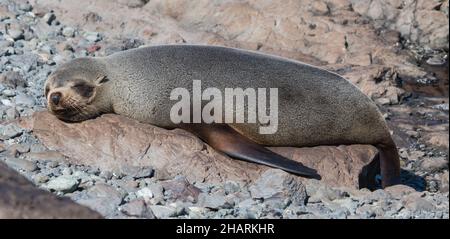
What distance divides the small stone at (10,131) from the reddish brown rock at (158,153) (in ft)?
0.30

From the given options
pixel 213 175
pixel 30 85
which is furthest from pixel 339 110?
pixel 30 85

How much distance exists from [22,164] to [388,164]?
311cm

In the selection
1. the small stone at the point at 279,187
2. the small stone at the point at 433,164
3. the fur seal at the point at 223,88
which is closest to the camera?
the small stone at the point at 279,187

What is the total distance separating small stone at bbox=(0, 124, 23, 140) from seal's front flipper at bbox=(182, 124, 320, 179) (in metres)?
1.33

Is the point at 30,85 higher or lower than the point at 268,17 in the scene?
lower

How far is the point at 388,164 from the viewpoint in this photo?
22.6 feet

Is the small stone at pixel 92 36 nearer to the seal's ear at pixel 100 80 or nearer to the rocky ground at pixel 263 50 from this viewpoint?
the rocky ground at pixel 263 50

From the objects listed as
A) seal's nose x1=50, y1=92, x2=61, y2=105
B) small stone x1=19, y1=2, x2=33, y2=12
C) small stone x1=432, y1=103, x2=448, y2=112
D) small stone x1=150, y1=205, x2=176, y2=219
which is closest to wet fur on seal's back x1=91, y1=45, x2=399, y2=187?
seal's nose x1=50, y1=92, x2=61, y2=105

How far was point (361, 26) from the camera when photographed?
10.4 meters

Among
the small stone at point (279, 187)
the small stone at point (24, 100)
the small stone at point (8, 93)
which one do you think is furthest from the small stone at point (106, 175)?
the small stone at point (8, 93)

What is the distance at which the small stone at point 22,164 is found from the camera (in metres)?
5.71

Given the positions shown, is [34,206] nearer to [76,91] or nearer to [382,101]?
[76,91]

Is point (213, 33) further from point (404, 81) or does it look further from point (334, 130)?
point (334, 130)

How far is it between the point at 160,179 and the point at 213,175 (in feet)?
1.35
